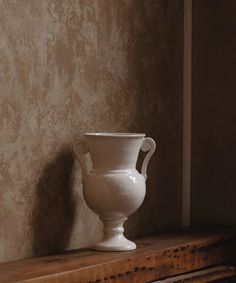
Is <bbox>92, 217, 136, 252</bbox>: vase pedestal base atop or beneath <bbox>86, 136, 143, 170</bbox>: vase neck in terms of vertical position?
beneath

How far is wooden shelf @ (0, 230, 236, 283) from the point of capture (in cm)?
163

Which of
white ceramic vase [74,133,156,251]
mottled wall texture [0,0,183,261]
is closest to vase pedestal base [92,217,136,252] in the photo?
white ceramic vase [74,133,156,251]

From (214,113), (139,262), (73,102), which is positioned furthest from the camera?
(214,113)

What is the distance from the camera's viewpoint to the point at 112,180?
6.09 feet

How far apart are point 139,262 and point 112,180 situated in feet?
0.73

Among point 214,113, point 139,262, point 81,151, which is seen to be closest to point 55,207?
point 81,151

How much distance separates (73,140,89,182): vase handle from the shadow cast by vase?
0.17 feet

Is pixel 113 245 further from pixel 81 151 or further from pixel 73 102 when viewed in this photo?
pixel 73 102

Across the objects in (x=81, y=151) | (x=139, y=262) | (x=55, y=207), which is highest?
(x=81, y=151)

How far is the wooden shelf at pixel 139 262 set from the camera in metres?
1.63

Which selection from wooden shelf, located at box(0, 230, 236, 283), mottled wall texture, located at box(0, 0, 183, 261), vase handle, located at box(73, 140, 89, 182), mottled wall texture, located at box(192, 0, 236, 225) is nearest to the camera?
wooden shelf, located at box(0, 230, 236, 283)

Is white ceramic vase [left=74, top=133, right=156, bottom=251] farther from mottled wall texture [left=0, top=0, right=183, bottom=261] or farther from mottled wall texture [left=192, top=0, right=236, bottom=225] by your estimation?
mottled wall texture [left=192, top=0, right=236, bottom=225]

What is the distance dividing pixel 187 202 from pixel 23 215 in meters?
0.82

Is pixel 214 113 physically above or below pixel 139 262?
above
